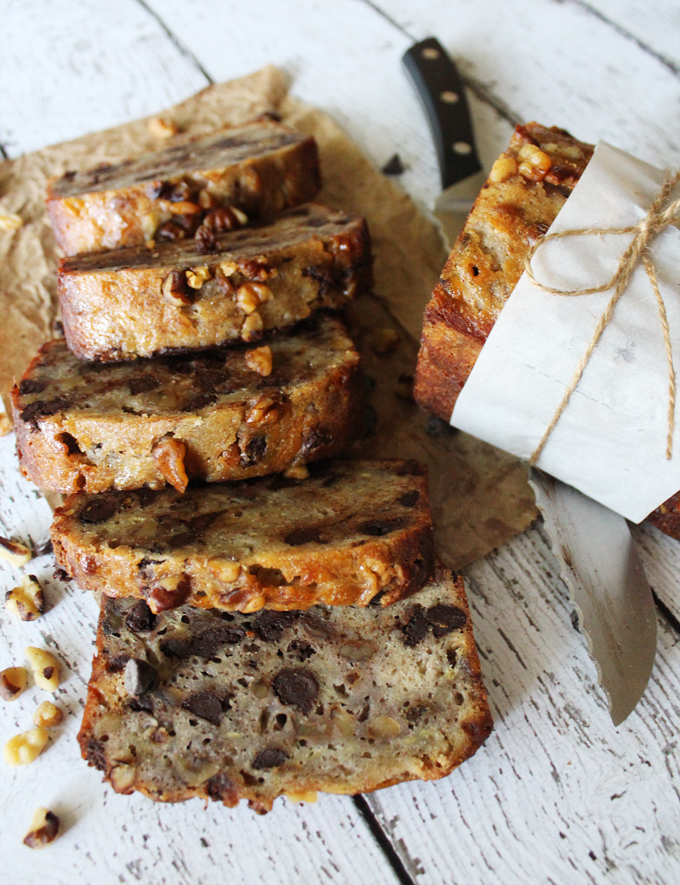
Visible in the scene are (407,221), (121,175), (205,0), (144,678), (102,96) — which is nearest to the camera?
(144,678)

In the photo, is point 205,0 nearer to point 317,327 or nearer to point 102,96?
point 102,96

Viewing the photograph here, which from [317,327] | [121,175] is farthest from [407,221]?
[121,175]

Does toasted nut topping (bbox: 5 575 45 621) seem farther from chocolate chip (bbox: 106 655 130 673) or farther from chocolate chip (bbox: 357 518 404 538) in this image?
chocolate chip (bbox: 357 518 404 538)

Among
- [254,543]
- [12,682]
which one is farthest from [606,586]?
[12,682]

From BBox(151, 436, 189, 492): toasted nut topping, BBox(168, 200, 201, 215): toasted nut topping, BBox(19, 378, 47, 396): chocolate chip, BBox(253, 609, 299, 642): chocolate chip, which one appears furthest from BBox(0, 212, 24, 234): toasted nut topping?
BBox(253, 609, 299, 642): chocolate chip

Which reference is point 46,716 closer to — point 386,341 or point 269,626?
point 269,626

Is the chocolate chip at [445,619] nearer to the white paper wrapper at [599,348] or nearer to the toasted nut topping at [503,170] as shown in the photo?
the white paper wrapper at [599,348]

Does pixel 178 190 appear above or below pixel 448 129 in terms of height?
below
